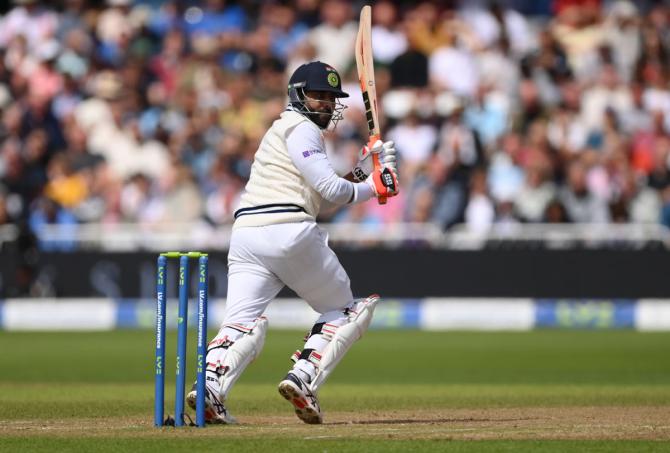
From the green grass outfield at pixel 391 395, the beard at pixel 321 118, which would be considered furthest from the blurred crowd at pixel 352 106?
the beard at pixel 321 118

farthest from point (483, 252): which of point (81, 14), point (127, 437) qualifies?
point (127, 437)

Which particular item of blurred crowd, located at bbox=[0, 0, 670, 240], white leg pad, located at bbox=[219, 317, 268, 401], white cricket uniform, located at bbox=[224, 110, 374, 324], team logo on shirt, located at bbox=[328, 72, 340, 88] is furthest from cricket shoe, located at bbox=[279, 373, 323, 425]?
blurred crowd, located at bbox=[0, 0, 670, 240]

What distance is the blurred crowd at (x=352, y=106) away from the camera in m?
14.5

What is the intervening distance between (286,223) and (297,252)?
0.15 meters

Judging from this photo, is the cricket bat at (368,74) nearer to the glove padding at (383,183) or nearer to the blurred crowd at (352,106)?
the glove padding at (383,183)

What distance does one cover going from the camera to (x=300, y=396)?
648 centimetres

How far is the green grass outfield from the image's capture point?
19.5ft

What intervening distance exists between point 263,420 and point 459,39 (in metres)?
9.48

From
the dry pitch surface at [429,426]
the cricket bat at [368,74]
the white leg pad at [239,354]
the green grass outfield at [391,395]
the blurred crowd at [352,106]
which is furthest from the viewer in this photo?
the blurred crowd at [352,106]

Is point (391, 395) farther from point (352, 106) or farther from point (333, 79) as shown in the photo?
point (352, 106)

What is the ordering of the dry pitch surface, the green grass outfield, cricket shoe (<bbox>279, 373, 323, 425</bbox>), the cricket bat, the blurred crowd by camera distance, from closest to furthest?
the green grass outfield, the dry pitch surface, cricket shoe (<bbox>279, 373, 323, 425</bbox>), the cricket bat, the blurred crowd

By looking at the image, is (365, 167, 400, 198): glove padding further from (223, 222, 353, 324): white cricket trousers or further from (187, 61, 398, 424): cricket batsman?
(223, 222, 353, 324): white cricket trousers

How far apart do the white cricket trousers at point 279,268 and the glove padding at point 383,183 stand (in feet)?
1.09

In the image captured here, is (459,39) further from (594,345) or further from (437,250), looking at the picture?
(594,345)
